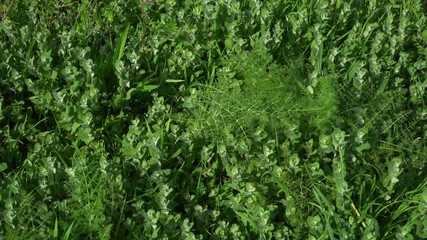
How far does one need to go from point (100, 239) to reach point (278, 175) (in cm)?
88

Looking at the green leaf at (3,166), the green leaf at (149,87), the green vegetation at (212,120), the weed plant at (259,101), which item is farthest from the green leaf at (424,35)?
the green leaf at (3,166)

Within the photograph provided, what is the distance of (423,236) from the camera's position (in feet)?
10.1

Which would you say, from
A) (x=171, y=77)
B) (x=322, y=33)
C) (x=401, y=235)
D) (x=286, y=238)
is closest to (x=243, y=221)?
(x=286, y=238)

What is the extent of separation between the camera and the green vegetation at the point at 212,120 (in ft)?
10.2

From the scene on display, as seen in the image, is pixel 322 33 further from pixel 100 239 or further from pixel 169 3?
pixel 100 239

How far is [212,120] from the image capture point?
3.55 m

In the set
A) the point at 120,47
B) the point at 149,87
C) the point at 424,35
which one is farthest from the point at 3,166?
the point at 424,35

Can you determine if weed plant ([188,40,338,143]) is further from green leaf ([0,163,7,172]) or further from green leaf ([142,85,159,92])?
green leaf ([0,163,7,172])

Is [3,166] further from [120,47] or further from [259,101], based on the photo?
[259,101]

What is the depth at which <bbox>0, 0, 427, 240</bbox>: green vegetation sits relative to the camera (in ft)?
10.2

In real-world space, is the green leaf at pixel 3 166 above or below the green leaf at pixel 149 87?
below

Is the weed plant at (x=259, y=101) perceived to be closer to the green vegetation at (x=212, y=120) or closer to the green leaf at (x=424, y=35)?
the green vegetation at (x=212, y=120)

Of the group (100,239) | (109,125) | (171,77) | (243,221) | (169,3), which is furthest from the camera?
(169,3)

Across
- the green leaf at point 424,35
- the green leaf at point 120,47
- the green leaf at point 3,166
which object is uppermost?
the green leaf at point 120,47
